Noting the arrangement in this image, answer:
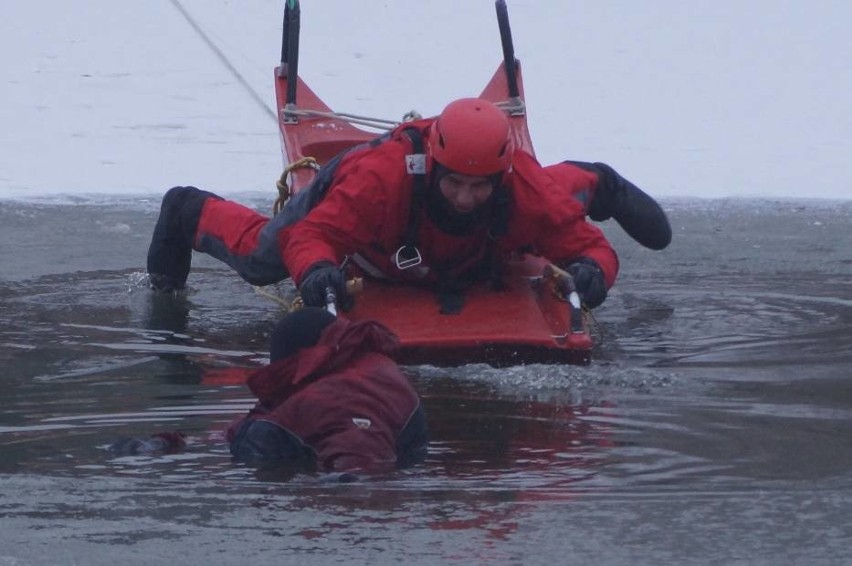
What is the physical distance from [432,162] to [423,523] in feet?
8.49

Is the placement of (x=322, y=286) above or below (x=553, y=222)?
below

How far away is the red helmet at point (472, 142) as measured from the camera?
19.1 feet

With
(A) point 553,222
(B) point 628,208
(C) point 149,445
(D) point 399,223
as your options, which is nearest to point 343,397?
(C) point 149,445

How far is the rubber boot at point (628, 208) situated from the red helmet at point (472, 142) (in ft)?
5.36

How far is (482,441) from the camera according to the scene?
470 centimetres

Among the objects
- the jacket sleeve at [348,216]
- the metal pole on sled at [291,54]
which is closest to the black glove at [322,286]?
the jacket sleeve at [348,216]

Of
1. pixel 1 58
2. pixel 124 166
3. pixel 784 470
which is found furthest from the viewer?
pixel 1 58

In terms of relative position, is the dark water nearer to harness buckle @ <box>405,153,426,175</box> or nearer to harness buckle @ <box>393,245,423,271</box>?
harness buckle @ <box>393,245,423,271</box>

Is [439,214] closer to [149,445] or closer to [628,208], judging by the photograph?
[628,208]

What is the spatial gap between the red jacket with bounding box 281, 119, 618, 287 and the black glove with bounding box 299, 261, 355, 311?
0.12 metres

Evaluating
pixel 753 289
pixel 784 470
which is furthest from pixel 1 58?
pixel 784 470

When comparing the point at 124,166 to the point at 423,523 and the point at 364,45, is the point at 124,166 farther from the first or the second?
the point at 423,523

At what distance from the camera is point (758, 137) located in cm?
1310

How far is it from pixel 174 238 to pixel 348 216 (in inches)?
74.9
